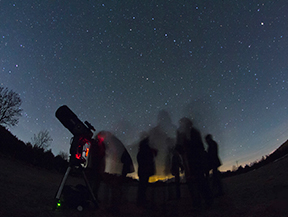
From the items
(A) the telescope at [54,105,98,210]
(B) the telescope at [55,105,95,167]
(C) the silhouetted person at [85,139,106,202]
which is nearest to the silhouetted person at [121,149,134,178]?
(C) the silhouetted person at [85,139,106,202]

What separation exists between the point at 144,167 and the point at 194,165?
1.38m

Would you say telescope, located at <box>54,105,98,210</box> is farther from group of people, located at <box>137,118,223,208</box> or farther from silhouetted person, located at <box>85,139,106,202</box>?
group of people, located at <box>137,118,223,208</box>

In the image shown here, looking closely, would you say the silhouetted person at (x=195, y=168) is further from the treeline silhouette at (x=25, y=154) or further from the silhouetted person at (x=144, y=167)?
the treeline silhouette at (x=25, y=154)

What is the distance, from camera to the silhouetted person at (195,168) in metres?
3.75

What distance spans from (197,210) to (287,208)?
1734mm

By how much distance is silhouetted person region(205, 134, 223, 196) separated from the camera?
15.1ft

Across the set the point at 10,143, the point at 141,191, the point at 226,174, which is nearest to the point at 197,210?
the point at 141,191

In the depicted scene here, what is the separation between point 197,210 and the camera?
353cm

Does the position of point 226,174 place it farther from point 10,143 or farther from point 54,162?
point 10,143

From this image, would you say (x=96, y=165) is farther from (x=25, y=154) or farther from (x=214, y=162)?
(x=25, y=154)

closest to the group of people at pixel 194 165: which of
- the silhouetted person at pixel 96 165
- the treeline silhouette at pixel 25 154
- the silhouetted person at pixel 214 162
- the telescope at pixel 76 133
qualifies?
the silhouetted person at pixel 214 162

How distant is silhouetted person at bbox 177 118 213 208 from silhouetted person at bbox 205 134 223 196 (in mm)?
701

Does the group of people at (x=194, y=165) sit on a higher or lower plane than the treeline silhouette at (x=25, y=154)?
lower

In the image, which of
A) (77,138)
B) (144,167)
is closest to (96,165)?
(144,167)
